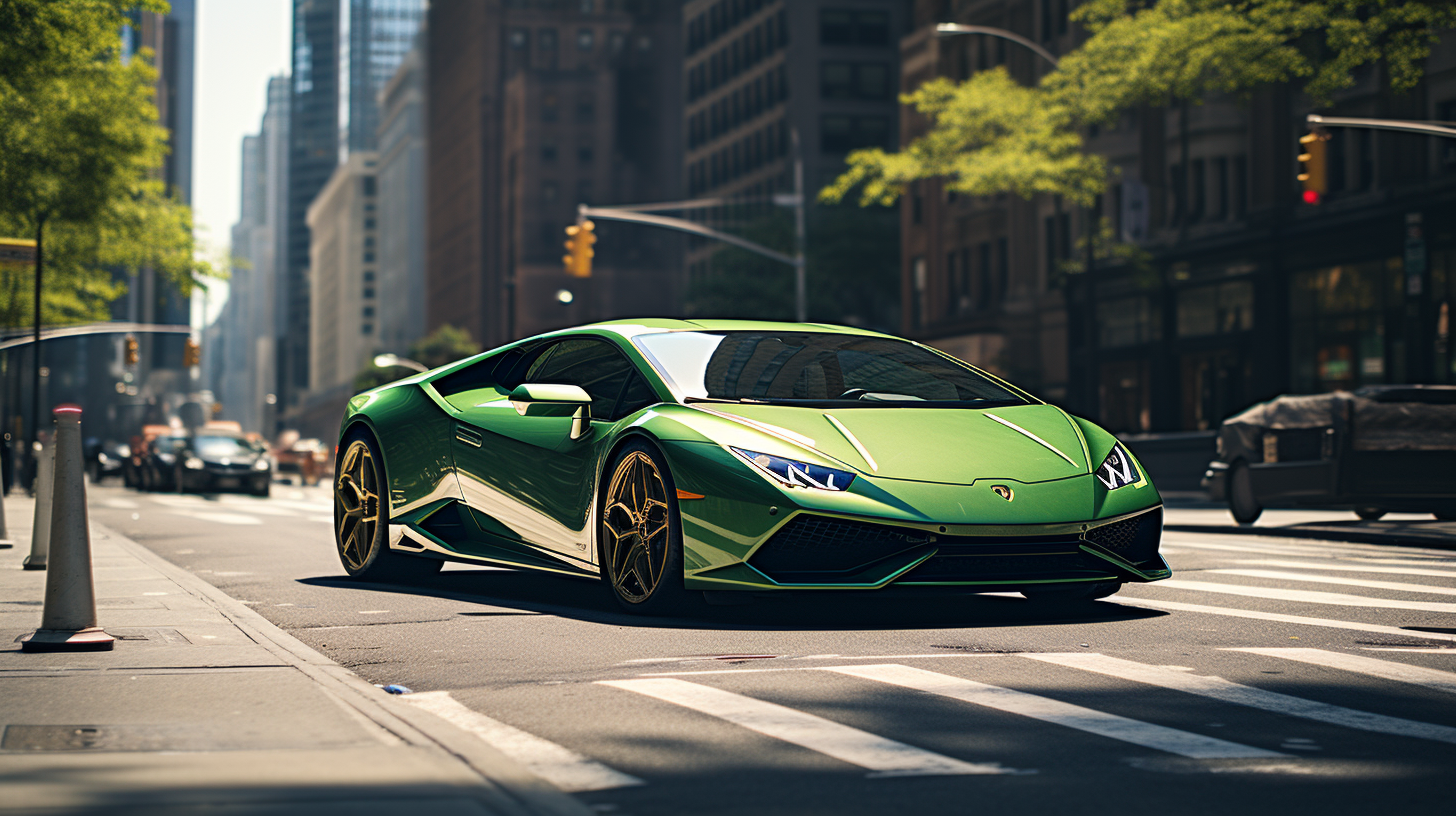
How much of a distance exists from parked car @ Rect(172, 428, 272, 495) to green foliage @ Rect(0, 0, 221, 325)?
6.11 metres

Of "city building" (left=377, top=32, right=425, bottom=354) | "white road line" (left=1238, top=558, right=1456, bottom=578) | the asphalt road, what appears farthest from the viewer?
"city building" (left=377, top=32, right=425, bottom=354)

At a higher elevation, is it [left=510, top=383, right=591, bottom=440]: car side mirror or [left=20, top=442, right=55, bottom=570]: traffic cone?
[left=510, top=383, right=591, bottom=440]: car side mirror

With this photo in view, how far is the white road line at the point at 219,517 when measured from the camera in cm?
2006

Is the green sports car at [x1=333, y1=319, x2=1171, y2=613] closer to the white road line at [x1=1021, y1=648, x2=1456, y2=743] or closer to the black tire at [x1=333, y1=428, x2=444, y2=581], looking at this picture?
the black tire at [x1=333, y1=428, x2=444, y2=581]

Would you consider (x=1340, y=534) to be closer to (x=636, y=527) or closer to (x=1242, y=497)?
(x=1242, y=497)

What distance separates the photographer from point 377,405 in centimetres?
1061

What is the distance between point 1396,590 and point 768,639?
4276mm

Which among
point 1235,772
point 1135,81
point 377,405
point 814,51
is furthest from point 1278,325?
point 814,51

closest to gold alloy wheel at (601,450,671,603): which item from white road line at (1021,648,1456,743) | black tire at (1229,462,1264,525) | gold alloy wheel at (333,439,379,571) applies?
white road line at (1021,648,1456,743)

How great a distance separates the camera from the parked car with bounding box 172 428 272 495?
109ft

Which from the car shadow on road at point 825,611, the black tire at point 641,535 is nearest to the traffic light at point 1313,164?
the car shadow on road at point 825,611

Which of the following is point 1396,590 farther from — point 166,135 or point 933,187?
point 933,187

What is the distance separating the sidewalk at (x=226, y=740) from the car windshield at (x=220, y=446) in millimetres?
26660

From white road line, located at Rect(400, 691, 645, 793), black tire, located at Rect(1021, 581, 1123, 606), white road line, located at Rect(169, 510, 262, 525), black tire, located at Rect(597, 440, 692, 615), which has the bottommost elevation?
white road line, located at Rect(169, 510, 262, 525)
